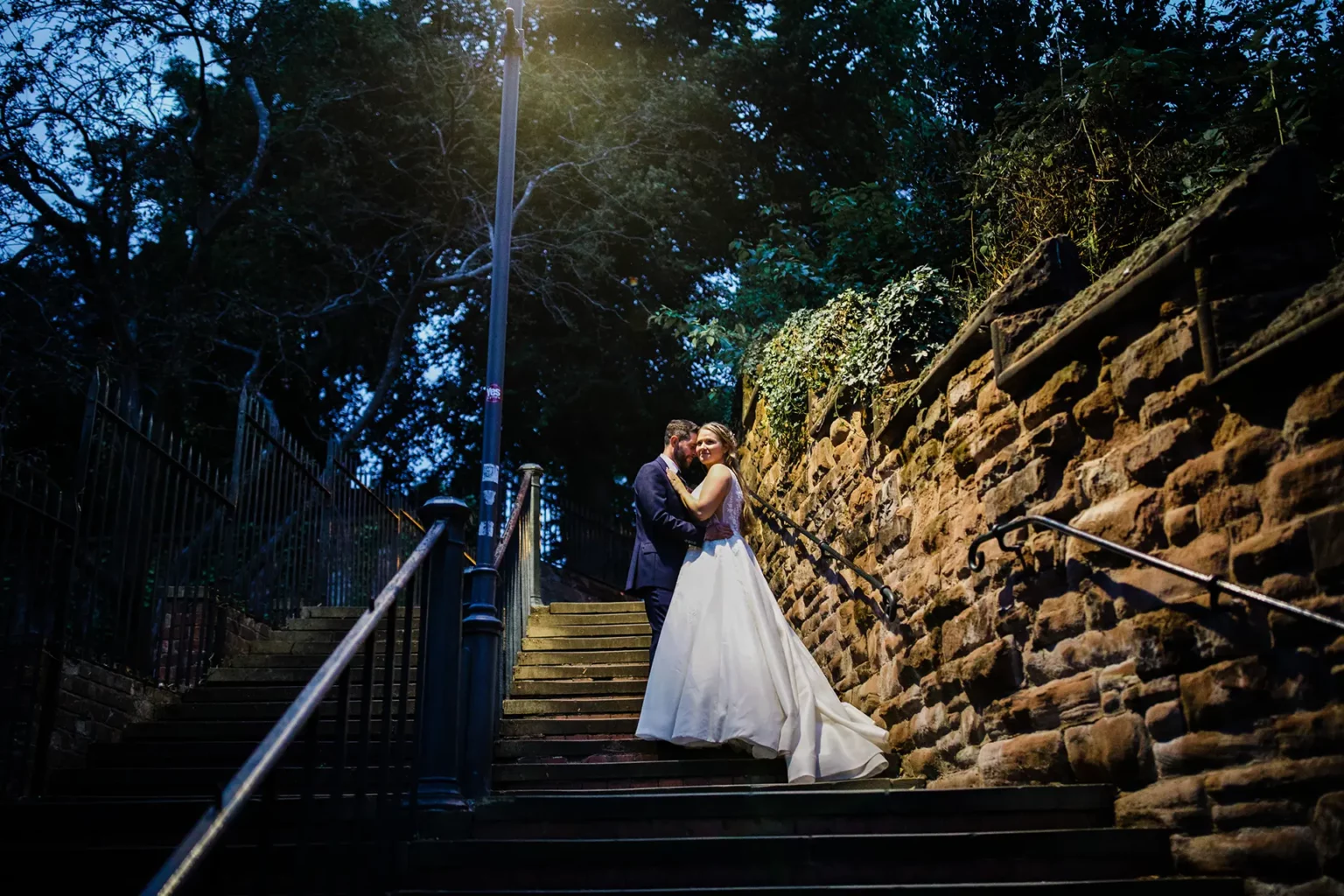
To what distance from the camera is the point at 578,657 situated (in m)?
7.30

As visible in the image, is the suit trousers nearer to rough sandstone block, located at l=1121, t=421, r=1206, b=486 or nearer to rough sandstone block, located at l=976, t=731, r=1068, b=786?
rough sandstone block, located at l=976, t=731, r=1068, b=786

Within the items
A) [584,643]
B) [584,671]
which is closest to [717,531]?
[584,671]

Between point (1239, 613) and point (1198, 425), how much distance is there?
62 centimetres

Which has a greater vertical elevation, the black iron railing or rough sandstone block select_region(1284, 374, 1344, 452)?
rough sandstone block select_region(1284, 374, 1344, 452)

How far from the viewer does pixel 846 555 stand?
606 centimetres

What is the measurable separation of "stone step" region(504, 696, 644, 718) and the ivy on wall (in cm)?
227

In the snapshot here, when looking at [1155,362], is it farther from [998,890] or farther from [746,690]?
[746,690]

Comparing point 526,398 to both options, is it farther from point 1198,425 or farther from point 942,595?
point 1198,425

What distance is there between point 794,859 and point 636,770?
1.84m

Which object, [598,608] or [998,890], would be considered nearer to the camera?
[998,890]

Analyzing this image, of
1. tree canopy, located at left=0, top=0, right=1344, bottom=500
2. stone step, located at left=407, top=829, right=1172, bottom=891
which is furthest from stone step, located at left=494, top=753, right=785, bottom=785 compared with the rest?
tree canopy, located at left=0, top=0, right=1344, bottom=500

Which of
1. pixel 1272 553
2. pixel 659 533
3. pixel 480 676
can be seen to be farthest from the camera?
pixel 659 533

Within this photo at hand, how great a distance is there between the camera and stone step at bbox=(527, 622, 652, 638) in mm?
7734

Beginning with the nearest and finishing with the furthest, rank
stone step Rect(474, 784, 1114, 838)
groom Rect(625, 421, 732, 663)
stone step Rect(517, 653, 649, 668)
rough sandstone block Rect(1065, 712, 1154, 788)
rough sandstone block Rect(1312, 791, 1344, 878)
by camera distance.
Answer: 1. rough sandstone block Rect(1312, 791, 1344, 878)
2. rough sandstone block Rect(1065, 712, 1154, 788)
3. stone step Rect(474, 784, 1114, 838)
4. groom Rect(625, 421, 732, 663)
5. stone step Rect(517, 653, 649, 668)
